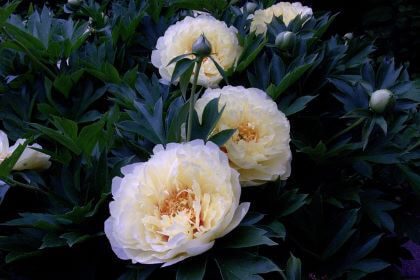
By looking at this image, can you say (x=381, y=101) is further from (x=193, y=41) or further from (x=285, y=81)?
Answer: (x=193, y=41)

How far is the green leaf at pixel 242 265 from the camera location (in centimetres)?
63

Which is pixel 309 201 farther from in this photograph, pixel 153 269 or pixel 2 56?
pixel 2 56

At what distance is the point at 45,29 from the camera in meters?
1.09

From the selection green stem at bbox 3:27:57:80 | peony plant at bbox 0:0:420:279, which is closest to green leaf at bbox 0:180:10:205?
peony plant at bbox 0:0:420:279

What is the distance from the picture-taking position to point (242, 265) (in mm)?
640

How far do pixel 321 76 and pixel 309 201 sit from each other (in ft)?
1.07

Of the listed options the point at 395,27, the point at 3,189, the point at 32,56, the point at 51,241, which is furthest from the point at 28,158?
the point at 395,27

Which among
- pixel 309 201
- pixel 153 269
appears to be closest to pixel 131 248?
pixel 153 269

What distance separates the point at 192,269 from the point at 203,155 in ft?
0.46

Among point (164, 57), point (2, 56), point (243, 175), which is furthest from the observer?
point (2, 56)

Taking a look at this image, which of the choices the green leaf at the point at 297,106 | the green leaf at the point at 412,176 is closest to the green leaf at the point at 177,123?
the green leaf at the point at 297,106

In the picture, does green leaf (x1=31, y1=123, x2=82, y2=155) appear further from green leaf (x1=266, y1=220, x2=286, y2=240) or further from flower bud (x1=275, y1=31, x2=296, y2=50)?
flower bud (x1=275, y1=31, x2=296, y2=50)

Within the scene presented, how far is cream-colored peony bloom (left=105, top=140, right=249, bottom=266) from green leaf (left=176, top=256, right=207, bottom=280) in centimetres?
2

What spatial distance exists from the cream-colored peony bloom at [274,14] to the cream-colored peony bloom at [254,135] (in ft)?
1.29
